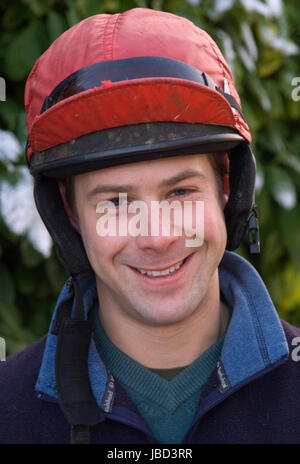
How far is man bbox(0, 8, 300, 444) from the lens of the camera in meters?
1.85

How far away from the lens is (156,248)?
6.27 feet

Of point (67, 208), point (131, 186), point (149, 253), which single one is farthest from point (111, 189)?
point (67, 208)

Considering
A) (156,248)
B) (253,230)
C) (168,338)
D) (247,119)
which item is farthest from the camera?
(247,119)

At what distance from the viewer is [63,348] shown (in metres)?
2.05

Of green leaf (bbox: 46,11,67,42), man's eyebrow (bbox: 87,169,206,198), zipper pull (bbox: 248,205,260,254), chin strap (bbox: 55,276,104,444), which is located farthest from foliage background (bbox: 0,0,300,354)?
zipper pull (bbox: 248,205,260,254)

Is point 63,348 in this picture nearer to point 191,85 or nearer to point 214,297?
point 214,297

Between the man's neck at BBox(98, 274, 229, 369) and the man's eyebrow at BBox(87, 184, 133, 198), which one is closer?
the man's eyebrow at BBox(87, 184, 133, 198)

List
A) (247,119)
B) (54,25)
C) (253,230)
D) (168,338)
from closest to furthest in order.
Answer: (168,338), (253,230), (54,25), (247,119)

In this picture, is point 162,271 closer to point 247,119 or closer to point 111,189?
point 111,189

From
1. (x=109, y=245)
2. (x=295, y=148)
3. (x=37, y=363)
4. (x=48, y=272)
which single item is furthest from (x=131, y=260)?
(x=295, y=148)

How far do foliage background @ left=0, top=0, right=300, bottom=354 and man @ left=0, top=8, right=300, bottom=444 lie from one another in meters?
0.58

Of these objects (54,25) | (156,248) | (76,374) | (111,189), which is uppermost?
(54,25)

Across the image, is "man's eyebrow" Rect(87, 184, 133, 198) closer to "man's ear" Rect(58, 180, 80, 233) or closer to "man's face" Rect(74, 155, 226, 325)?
"man's face" Rect(74, 155, 226, 325)

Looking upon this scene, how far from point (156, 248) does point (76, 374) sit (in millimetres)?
420
